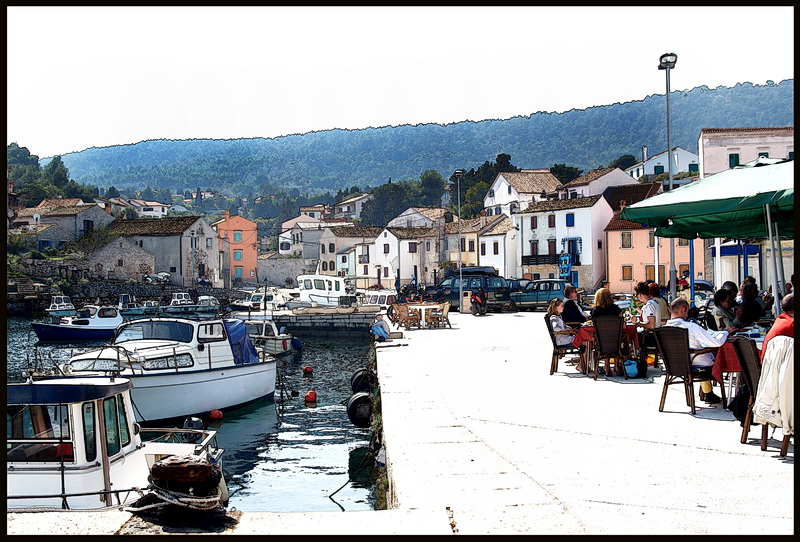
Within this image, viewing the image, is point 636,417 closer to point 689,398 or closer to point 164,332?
point 689,398

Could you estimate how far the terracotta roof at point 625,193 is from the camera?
62281 mm

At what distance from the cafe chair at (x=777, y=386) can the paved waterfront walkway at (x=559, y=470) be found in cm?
42

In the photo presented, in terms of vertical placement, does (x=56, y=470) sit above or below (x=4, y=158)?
below

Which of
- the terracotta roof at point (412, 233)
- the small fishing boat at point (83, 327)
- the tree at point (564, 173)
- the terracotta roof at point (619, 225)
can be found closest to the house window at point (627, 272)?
the terracotta roof at point (619, 225)

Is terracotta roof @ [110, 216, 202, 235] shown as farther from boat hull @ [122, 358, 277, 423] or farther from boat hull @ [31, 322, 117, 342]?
boat hull @ [122, 358, 277, 423]

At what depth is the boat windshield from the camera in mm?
19938

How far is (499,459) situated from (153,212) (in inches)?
6616

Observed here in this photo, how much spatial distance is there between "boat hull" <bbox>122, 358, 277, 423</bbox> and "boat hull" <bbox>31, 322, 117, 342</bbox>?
29321mm

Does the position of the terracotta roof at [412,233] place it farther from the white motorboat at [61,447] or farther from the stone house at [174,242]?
the white motorboat at [61,447]

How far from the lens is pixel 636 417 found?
9.16m

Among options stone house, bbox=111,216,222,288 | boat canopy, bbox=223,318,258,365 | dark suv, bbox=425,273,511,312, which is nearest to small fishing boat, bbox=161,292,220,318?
stone house, bbox=111,216,222,288

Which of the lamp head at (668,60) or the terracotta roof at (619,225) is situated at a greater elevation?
the lamp head at (668,60)

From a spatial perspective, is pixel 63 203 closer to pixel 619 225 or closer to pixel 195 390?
pixel 619 225
